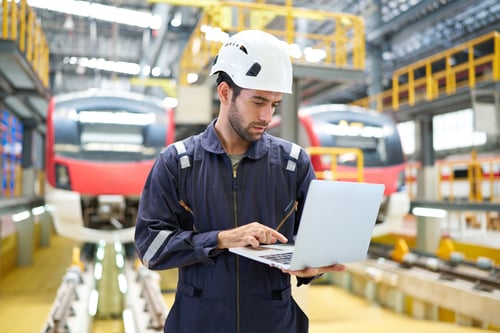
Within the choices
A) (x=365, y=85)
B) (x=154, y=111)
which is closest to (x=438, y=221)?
(x=154, y=111)

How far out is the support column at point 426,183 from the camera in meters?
8.51

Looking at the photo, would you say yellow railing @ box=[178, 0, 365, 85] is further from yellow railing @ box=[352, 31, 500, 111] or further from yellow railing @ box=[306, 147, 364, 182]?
yellow railing @ box=[352, 31, 500, 111]

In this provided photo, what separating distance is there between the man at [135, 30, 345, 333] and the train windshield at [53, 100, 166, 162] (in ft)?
15.4

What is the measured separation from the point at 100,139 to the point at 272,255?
5.25m

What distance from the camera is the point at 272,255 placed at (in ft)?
4.54

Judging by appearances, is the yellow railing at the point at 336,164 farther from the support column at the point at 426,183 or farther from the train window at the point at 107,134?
the support column at the point at 426,183

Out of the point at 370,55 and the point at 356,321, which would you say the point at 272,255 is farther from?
the point at 370,55

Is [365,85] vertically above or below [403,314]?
above

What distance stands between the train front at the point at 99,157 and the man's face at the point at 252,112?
4.49 meters

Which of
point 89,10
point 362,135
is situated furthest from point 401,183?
point 89,10

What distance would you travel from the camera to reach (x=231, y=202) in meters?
1.62

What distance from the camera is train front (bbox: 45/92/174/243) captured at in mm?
5766

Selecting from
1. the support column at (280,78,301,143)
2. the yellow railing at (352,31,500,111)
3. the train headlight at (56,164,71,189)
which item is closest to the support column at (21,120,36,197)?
the train headlight at (56,164,71,189)

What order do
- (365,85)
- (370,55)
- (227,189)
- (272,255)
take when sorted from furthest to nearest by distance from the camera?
(365,85) → (370,55) → (227,189) → (272,255)
